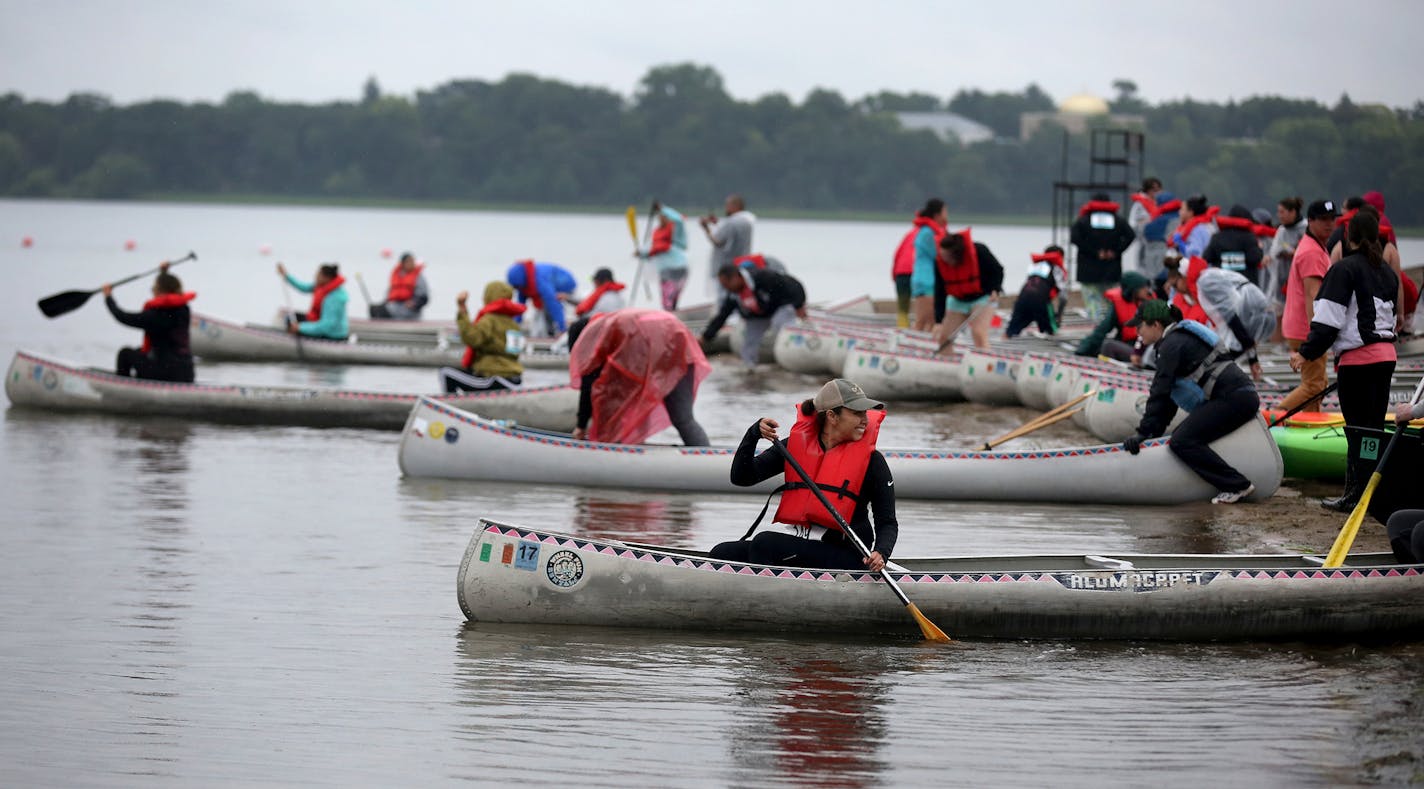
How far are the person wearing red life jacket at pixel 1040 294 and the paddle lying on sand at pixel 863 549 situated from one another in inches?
389

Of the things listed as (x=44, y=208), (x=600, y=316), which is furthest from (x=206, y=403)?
(x=44, y=208)

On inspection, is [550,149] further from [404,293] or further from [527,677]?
[527,677]

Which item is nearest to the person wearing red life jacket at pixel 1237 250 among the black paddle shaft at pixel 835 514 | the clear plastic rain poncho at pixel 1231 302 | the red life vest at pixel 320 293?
the clear plastic rain poncho at pixel 1231 302

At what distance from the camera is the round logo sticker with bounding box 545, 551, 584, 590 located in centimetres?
740

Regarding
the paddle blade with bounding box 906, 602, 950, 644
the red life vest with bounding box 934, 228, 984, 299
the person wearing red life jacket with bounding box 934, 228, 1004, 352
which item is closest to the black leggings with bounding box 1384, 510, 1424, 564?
the paddle blade with bounding box 906, 602, 950, 644

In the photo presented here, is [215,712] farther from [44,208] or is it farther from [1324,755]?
[44,208]

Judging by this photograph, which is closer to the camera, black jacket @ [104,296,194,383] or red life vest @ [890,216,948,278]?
black jacket @ [104,296,194,383]

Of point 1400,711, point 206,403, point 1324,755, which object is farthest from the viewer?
point 206,403

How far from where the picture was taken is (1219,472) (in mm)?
10133

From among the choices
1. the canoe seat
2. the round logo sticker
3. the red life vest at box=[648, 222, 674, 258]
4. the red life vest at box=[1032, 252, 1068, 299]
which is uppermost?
the red life vest at box=[648, 222, 674, 258]

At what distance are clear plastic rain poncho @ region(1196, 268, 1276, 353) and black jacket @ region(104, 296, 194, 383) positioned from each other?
320 inches

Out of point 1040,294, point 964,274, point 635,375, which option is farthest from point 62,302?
point 1040,294

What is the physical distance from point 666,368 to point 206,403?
17.2ft

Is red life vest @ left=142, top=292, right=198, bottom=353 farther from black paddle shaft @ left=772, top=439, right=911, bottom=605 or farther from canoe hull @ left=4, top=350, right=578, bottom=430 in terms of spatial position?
black paddle shaft @ left=772, top=439, right=911, bottom=605
